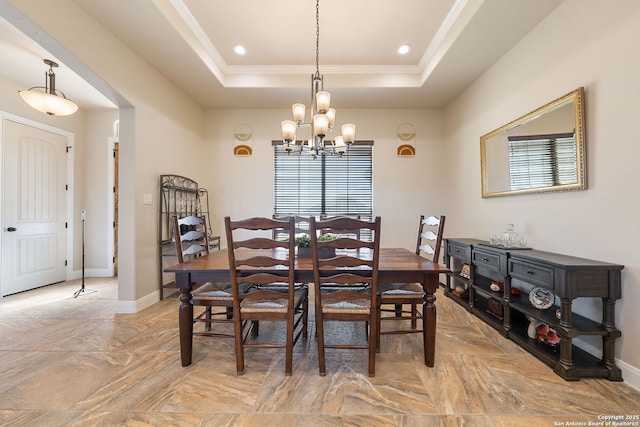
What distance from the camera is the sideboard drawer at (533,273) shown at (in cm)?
179

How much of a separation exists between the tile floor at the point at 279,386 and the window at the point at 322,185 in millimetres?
2399

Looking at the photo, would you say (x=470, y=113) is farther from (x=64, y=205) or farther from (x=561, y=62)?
(x=64, y=205)

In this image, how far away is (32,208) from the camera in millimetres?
3623

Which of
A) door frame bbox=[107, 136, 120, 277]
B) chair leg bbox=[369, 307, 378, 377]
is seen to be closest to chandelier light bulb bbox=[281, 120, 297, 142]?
chair leg bbox=[369, 307, 378, 377]

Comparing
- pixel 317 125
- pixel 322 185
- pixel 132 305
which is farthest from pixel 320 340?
pixel 322 185

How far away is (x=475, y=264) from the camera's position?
2703 mm

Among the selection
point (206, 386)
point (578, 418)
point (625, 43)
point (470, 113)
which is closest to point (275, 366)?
point (206, 386)

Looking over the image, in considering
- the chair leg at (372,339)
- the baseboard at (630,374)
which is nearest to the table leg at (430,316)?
the chair leg at (372,339)

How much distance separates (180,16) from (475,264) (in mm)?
3830

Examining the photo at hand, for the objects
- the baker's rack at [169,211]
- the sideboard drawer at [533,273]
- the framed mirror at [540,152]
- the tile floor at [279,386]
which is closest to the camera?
the tile floor at [279,386]

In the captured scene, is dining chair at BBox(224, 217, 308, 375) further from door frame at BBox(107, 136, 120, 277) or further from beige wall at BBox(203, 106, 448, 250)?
door frame at BBox(107, 136, 120, 277)

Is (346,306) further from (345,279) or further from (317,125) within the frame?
(317,125)

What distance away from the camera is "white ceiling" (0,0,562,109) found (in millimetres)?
2363

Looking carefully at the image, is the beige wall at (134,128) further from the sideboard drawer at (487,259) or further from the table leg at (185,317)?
the sideboard drawer at (487,259)
